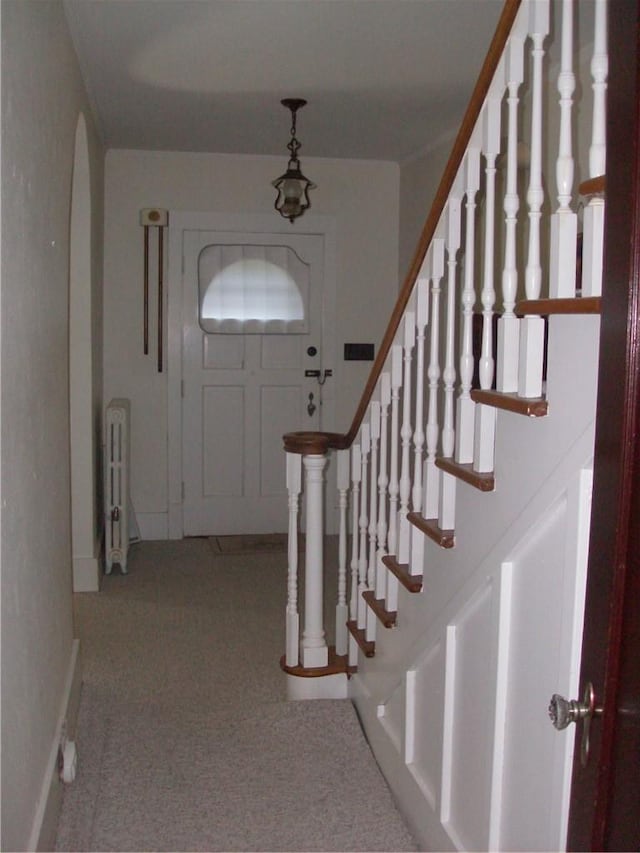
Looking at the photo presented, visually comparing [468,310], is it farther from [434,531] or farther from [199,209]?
[199,209]

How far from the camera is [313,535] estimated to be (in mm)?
3119

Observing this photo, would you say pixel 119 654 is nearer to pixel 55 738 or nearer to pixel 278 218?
pixel 55 738

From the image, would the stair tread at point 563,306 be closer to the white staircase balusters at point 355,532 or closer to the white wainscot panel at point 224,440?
the white staircase balusters at point 355,532

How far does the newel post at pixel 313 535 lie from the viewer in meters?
3.04

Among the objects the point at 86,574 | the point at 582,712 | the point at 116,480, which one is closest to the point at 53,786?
the point at 582,712

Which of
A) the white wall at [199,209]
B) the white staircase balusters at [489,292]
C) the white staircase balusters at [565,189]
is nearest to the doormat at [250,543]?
the white wall at [199,209]

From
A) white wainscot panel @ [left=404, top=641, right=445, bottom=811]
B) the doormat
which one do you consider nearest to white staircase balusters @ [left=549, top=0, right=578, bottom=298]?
white wainscot panel @ [left=404, top=641, right=445, bottom=811]

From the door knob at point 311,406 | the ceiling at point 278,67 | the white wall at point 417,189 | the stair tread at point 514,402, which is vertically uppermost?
the ceiling at point 278,67

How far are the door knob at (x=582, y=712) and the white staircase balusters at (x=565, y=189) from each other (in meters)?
0.72

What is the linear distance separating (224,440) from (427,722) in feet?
12.0

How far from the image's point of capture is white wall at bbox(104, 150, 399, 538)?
5.46 meters

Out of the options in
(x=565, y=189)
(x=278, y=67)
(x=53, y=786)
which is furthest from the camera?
(x=278, y=67)

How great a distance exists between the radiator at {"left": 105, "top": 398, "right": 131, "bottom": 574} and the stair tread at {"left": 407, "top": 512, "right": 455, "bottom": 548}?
9.03 ft

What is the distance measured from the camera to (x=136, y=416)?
5.59 m
